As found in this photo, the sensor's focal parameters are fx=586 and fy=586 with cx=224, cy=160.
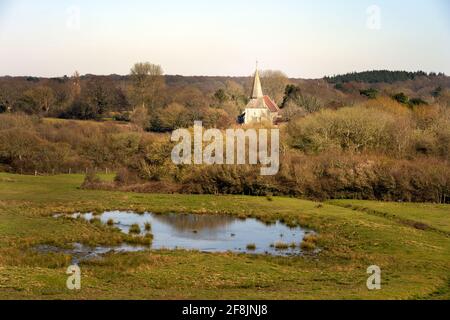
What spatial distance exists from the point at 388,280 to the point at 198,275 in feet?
23.5

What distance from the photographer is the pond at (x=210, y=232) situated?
2895cm

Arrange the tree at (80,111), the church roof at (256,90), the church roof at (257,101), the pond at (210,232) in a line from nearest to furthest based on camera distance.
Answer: the pond at (210,232) → the tree at (80,111) → the church roof at (257,101) → the church roof at (256,90)

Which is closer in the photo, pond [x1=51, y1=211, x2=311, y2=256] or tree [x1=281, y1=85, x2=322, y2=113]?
pond [x1=51, y1=211, x2=311, y2=256]

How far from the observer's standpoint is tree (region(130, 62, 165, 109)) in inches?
4035

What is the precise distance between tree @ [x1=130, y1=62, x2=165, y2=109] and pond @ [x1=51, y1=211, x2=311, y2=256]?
64033 mm

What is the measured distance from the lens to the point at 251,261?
25.5 metres

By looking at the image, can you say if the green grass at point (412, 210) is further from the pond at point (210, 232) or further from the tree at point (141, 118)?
the tree at point (141, 118)

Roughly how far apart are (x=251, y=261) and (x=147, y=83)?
82.7 meters

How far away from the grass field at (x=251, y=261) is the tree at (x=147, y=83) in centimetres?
6113

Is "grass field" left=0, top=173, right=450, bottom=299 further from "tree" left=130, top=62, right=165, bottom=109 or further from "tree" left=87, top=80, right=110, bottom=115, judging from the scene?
"tree" left=130, top=62, right=165, bottom=109

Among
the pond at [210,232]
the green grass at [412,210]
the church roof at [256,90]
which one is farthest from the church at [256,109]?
the pond at [210,232]

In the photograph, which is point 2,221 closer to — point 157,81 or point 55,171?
point 55,171

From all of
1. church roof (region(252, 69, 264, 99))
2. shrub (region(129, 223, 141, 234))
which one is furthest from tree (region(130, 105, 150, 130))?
shrub (region(129, 223, 141, 234))
